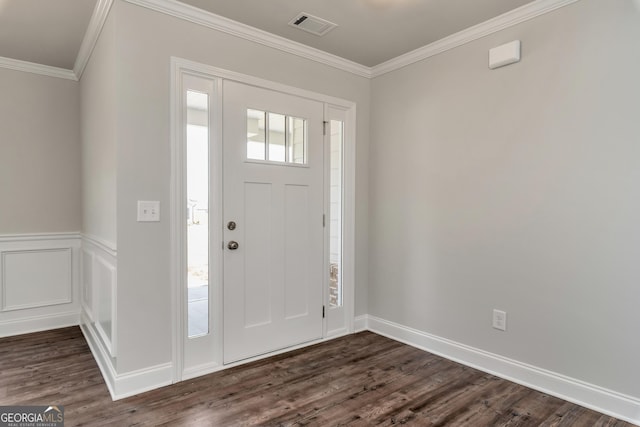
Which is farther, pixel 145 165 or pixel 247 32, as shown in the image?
pixel 247 32

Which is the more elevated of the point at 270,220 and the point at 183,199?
the point at 183,199

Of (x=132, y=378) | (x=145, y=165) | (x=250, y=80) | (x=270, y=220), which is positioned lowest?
(x=132, y=378)

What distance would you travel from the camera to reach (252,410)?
7.04ft

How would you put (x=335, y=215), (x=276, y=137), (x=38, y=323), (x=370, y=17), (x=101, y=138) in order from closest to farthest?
(x=370, y=17) → (x=101, y=138) → (x=276, y=137) → (x=335, y=215) → (x=38, y=323)

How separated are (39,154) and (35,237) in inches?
31.4

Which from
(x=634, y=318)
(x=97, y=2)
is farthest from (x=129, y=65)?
(x=634, y=318)

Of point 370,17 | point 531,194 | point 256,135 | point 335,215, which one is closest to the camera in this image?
point 531,194

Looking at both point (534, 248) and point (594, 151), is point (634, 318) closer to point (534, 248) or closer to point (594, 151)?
point (534, 248)

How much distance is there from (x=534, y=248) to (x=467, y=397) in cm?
106

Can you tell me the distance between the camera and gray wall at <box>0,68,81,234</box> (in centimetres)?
339

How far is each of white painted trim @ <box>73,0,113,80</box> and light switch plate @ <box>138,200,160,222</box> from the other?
1247mm

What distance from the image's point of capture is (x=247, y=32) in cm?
273

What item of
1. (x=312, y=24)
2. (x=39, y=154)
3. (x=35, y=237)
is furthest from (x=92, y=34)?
(x=35, y=237)

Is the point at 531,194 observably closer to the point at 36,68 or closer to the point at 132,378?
the point at 132,378
